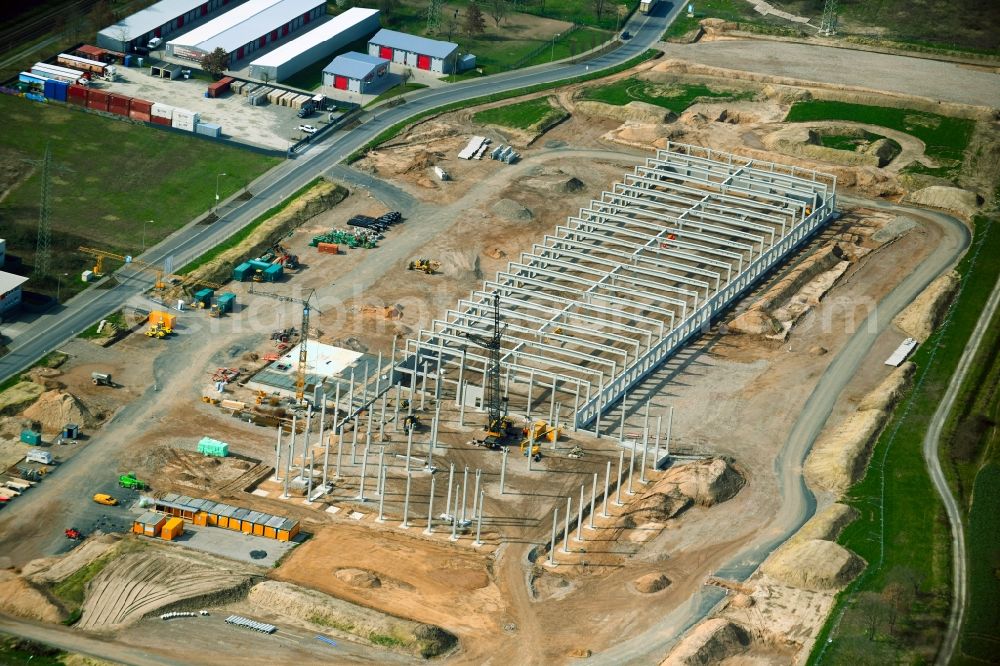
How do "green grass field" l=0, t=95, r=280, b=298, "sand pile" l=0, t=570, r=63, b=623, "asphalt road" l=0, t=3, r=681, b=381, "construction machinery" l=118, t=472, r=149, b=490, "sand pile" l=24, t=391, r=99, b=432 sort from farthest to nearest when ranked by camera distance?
1. "green grass field" l=0, t=95, r=280, b=298
2. "asphalt road" l=0, t=3, r=681, b=381
3. "sand pile" l=24, t=391, r=99, b=432
4. "construction machinery" l=118, t=472, r=149, b=490
5. "sand pile" l=0, t=570, r=63, b=623

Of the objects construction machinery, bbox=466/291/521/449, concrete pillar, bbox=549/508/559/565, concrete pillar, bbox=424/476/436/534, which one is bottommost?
concrete pillar, bbox=424/476/436/534

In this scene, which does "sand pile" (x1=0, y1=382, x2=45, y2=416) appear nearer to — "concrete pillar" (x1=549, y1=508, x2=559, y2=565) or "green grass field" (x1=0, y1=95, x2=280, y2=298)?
"green grass field" (x1=0, y1=95, x2=280, y2=298)

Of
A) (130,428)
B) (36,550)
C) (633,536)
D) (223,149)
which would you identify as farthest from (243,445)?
(223,149)

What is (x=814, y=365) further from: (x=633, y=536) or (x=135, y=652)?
(x=135, y=652)

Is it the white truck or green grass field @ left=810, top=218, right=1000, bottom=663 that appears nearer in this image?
green grass field @ left=810, top=218, right=1000, bottom=663

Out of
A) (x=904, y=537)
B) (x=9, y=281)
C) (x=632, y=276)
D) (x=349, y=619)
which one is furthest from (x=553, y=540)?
(x=9, y=281)

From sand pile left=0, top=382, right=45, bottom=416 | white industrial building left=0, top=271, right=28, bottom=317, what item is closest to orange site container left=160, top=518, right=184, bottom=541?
sand pile left=0, top=382, right=45, bottom=416

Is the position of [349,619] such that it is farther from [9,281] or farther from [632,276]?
[632,276]

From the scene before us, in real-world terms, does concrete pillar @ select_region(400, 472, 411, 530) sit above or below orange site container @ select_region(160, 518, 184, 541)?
above
